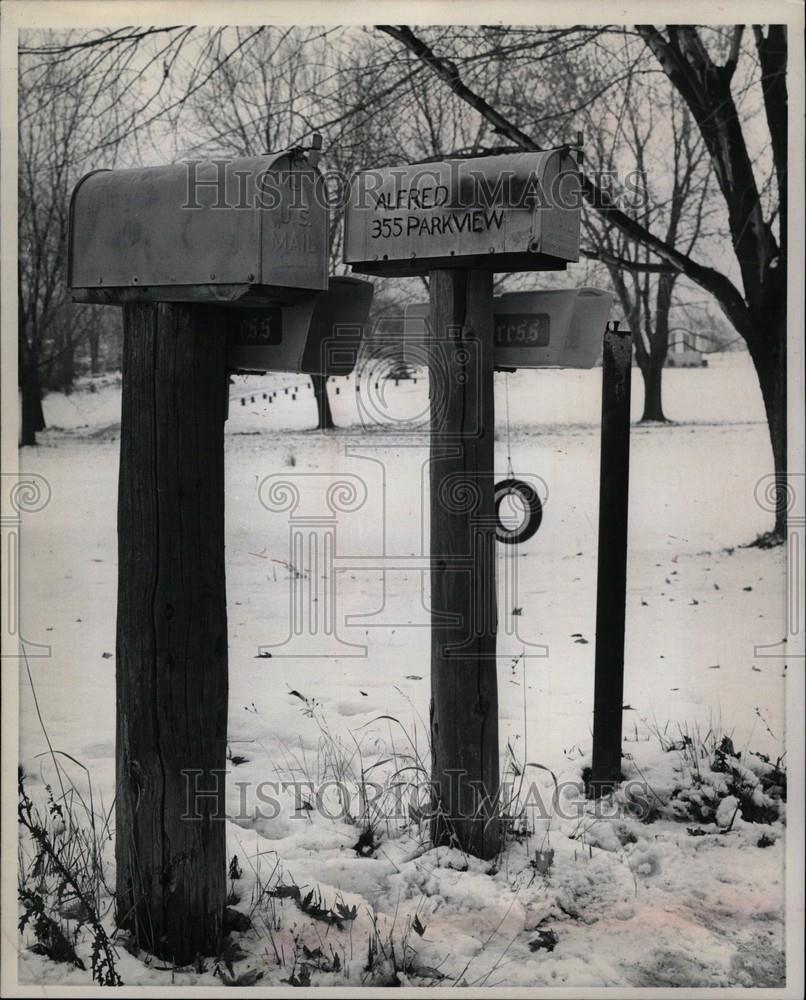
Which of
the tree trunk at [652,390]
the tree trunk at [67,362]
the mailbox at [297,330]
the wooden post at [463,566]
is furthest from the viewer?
the tree trunk at [652,390]

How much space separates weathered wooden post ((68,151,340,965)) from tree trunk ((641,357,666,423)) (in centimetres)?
604

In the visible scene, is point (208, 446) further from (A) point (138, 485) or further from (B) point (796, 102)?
(B) point (796, 102)

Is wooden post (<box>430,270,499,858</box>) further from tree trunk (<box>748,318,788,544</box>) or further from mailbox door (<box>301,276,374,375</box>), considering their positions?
tree trunk (<box>748,318,788,544</box>)

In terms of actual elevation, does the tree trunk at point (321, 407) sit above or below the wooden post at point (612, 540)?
above

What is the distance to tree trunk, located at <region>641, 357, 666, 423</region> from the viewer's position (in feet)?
28.6

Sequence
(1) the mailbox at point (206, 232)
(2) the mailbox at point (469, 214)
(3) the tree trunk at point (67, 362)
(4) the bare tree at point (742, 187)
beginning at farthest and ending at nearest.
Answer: (3) the tree trunk at point (67, 362) → (4) the bare tree at point (742, 187) → (2) the mailbox at point (469, 214) → (1) the mailbox at point (206, 232)

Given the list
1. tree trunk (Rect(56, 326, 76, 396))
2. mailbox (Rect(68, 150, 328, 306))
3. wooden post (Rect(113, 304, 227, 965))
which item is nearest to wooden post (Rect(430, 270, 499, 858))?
mailbox (Rect(68, 150, 328, 306))

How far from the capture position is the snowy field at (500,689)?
321 centimetres

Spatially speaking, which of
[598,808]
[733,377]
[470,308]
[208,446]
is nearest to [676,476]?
[733,377]

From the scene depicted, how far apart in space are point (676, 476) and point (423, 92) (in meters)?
2.75

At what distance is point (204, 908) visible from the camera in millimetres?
2871

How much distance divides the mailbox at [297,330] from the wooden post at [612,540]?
1.23 meters

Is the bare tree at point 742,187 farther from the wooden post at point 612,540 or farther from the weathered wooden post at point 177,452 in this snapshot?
the weathered wooden post at point 177,452

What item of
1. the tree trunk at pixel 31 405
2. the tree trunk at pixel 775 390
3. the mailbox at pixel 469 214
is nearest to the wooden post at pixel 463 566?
the mailbox at pixel 469 214
